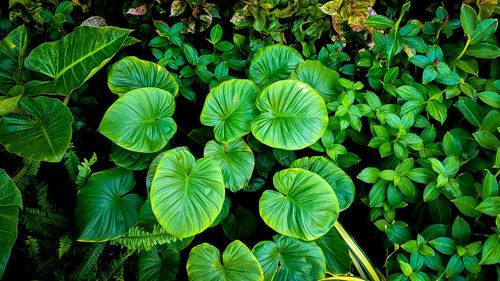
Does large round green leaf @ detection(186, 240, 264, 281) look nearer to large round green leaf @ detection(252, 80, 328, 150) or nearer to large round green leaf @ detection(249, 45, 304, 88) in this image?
large round green leaf @ detection(252, 80, 328, 150)

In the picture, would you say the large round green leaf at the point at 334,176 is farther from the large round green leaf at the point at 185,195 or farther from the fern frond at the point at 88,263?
the fern frond at the point at 88,263

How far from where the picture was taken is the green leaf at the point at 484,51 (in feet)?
4.62

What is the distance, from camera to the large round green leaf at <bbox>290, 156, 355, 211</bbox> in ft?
4.50

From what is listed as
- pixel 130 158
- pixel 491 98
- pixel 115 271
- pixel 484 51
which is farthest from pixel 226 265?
pixel 484 51

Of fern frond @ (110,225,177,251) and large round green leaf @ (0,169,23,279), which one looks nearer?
large round green leaf @ (0,169,23,279)

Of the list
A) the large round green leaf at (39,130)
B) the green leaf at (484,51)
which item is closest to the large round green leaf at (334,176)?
the green leaf at (484,51)

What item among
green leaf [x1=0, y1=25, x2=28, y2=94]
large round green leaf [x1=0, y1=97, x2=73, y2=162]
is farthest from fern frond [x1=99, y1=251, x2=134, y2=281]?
green leaf [x1=0, y1=25, x2=28, y2=94]

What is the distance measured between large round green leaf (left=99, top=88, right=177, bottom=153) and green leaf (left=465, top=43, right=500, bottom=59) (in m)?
1.30

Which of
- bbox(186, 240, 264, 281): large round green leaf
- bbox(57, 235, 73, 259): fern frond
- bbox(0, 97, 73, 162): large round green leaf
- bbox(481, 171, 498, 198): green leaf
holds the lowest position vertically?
bbox(186, 240, 264, 281): large round green leaf

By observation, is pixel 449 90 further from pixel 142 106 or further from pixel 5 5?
pixel 5 5

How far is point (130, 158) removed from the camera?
1450 mm

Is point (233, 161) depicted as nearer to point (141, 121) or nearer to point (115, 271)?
point (141, 121)

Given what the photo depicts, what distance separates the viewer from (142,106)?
52.5 inches

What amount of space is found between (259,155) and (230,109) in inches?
11.4
